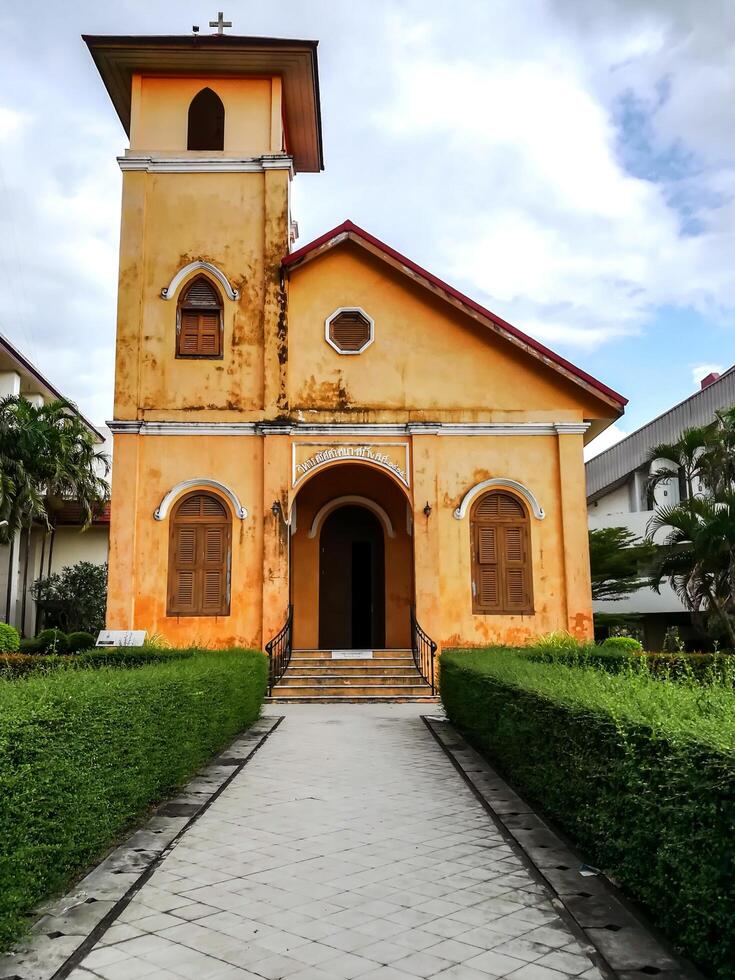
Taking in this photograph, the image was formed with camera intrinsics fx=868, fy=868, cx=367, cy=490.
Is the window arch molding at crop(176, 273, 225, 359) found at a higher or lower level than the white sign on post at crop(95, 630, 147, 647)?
higher

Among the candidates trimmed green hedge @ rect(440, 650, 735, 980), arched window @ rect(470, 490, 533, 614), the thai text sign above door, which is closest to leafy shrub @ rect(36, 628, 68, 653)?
the thai text sign above door

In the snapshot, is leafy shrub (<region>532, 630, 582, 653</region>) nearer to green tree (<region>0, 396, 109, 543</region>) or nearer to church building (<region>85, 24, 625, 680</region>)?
church building (<region>85, 24, 625, 680</region>)

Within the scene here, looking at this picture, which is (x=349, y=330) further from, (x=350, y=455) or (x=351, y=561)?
(x=351, y=561)

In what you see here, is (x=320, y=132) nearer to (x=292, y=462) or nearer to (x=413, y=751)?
(x=292, y=462)

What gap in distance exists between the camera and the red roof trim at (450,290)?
17438 mm

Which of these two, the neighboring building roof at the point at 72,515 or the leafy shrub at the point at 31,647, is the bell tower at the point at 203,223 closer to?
the leafy shrub at the point at 31,647

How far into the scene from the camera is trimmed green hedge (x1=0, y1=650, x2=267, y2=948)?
4.35m

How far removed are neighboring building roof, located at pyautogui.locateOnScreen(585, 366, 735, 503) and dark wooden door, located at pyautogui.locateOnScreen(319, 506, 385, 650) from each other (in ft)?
45.0

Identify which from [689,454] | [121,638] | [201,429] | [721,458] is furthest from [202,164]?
[689,454]

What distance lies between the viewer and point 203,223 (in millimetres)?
18141

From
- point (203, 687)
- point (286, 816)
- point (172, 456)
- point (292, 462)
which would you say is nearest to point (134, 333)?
point (172, 456)

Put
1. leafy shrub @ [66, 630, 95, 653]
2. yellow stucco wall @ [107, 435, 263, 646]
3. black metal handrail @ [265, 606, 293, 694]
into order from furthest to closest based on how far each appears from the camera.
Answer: leafy shrub @ [66, 630, 95, 653] → yellow stucco wall @ [107, 435, 263, 646] → black metal handrail @ [265, 606, 293, 694]

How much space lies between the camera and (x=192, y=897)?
5090mm

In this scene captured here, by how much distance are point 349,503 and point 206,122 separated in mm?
8884
